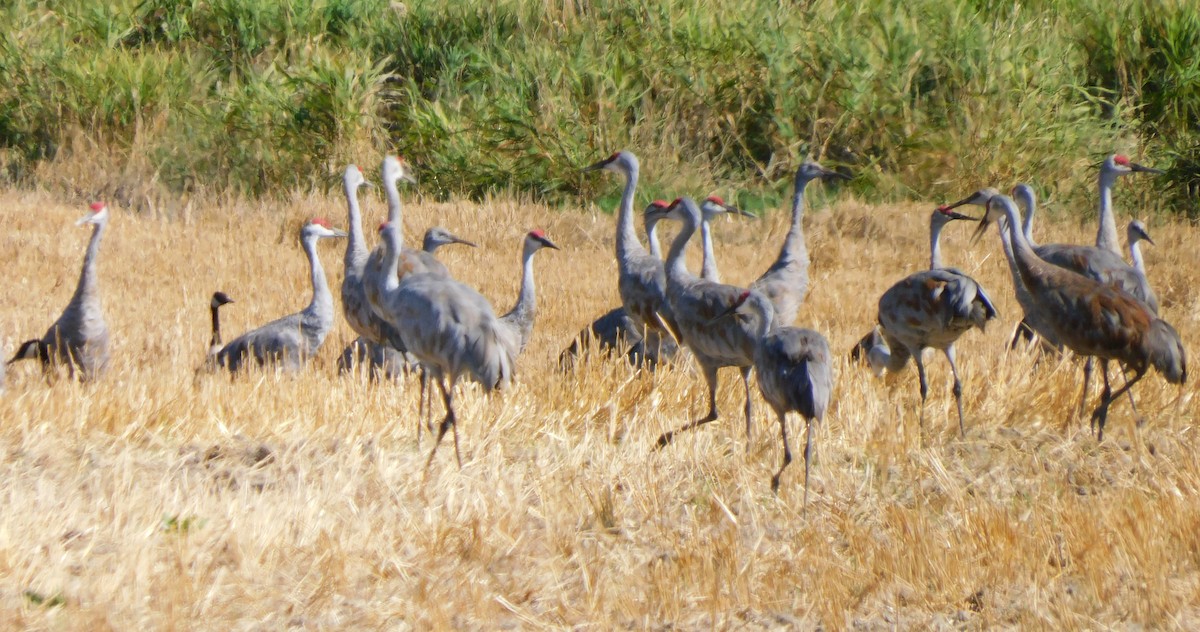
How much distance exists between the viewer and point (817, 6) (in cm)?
1584

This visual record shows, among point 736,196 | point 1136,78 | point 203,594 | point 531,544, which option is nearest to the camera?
point 203,594

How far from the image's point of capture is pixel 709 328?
Answer: 6895 mm

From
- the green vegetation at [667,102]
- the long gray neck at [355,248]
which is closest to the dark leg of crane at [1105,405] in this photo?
the long gray neck at [355,248]

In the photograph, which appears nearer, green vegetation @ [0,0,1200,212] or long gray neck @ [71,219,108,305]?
long gray neck @ [71,219,108,305]

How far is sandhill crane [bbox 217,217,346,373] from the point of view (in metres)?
8.81

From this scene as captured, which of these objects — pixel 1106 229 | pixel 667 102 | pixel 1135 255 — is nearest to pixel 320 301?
pixel 1106 229

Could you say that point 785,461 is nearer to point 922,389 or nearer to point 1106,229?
point 922,389

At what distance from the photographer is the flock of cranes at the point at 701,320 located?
20.9 ft

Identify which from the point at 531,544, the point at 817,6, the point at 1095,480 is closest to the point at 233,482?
the point at 531,544

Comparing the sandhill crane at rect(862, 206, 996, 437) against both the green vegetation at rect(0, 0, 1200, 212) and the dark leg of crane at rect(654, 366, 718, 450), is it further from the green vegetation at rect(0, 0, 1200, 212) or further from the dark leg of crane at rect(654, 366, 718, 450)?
the green vegetation at rect(0, 0, 1200, 212)

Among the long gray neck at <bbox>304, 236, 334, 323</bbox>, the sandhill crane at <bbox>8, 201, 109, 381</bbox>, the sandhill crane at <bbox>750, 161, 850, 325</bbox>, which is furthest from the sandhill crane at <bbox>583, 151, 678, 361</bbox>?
the sandhill crane at <bbox>8, 201, 109, 381</bbox>

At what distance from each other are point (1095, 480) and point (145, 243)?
27.9 ft

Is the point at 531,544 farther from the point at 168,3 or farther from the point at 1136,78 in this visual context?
the point at 168,3

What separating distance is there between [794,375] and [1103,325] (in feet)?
5.91
